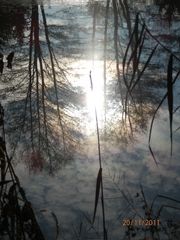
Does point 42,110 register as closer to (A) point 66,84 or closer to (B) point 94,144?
(A) point 66,84

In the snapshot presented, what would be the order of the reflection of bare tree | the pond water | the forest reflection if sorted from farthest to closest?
the forest reflection
the reflection of bare tree
the pond water

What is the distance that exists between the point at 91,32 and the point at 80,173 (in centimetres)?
699

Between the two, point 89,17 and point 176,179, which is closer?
point 176,179

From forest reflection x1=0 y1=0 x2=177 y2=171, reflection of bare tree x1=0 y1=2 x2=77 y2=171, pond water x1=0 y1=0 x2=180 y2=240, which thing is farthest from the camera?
forest reflection x1=0 y1=0 x2=177 y2=171

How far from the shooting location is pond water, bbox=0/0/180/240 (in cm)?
389

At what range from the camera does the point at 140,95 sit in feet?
23.1

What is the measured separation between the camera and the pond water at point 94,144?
12.8 feet

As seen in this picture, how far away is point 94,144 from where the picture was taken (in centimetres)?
534

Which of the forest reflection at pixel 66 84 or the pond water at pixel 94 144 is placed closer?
the pond water at pixel 94 144

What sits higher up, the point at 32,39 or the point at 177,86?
the point at 32,39

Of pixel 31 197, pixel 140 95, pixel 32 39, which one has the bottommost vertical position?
pixel 31 197

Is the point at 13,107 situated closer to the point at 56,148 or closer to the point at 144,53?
the point at 56,148

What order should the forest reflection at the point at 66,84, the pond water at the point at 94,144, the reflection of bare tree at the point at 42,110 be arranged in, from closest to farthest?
the pond water at the point at 94,144
the reflection of bare tree at the point at 42,110
the forest reflection at the point at 66,84

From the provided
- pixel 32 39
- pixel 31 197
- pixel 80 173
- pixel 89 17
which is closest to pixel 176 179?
A: pixel 80 173
